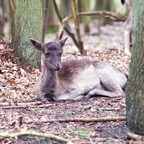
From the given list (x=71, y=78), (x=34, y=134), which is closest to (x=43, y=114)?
(x=34, y=134)

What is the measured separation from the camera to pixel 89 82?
9.13 meters

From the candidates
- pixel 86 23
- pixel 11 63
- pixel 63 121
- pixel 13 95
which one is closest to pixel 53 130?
pixel 63 121

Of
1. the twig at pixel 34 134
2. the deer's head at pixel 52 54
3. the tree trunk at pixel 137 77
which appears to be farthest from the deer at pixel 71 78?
the twig at pixel 34 134

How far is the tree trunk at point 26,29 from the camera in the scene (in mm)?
10383

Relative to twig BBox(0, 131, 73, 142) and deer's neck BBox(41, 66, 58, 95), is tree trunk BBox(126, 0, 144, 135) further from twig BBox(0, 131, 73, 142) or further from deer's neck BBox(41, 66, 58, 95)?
deer's neck BBox(41, 66, 58, 95)

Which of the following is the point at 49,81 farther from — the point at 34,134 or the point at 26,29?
the point at 34,134

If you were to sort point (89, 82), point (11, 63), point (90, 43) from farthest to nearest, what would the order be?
point (90, 43) < point (11, 63) < point (89, 82)

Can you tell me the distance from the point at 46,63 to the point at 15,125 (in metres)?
2.14

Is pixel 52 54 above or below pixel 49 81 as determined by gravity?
above

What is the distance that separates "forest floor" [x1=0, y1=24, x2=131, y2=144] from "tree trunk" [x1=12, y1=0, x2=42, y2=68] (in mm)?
201

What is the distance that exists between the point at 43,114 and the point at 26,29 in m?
3.47

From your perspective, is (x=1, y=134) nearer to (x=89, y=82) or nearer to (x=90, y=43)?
(x=89, y=82)

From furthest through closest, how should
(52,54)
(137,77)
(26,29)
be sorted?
(26,29), (52,54), (137,77)

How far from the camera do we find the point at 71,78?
29.8 feet
